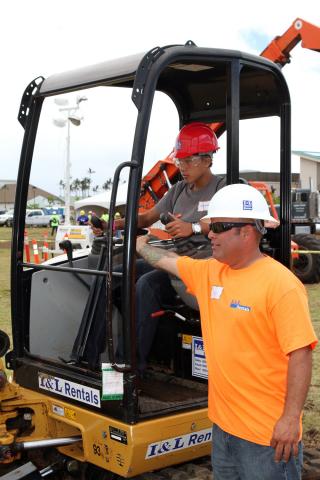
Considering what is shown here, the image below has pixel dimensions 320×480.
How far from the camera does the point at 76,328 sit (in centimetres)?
408

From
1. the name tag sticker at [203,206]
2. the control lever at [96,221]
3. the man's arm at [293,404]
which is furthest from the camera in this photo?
the control lever at [96,221]

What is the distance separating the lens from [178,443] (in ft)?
11.1

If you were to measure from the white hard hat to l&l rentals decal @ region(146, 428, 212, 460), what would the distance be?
4.32ft

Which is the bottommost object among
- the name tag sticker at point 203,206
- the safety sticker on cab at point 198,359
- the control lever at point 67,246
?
the safety sticker on cab at point 198,359

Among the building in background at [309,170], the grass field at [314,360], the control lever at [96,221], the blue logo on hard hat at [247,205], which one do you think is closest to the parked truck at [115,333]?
the control lever at [96,221]

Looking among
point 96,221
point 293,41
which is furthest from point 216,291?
point 293,41

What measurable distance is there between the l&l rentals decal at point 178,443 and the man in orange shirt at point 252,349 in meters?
0.61

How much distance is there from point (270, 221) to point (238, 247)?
18cm

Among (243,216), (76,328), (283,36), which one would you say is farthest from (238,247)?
(283,36)

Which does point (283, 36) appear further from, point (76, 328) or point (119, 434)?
point (119, 434)

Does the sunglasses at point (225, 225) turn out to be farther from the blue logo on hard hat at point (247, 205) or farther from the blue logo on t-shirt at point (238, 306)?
the blue logo on t-shirt at point (238, 306)

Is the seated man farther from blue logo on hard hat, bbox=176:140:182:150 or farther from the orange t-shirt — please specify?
the orange t-shirt

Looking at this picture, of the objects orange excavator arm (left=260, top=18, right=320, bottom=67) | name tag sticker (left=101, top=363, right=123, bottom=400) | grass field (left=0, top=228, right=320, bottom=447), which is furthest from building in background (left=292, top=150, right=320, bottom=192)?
name tag sticker (left=101, top=363, right=123, bottom=400)

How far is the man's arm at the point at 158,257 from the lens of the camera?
10.2 feet
